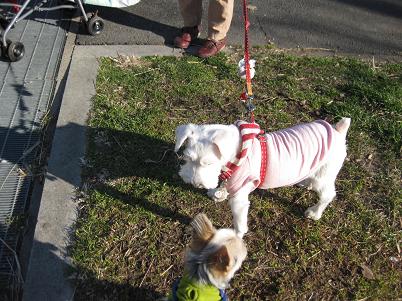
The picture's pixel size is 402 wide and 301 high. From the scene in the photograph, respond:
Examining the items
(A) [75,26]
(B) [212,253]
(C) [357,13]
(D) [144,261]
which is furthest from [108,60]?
(C) [357,13]

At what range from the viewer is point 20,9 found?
493cm

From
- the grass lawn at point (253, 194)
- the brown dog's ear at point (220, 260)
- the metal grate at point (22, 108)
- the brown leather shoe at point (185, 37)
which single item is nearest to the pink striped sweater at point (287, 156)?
the grass lawn at point (253, 194)

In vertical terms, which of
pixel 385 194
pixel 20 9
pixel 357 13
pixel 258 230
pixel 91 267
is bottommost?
pixel 91 267

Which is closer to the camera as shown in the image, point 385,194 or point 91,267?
point 91,267

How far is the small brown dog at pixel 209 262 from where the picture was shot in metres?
2.37

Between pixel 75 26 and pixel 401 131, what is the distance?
174 inches

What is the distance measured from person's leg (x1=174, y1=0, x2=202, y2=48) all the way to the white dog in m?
2.58

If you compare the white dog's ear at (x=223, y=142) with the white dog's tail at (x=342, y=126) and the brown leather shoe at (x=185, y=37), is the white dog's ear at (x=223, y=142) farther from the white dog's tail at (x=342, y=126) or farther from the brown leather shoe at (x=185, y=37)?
the brown leather shoe at (x=185, y=37)

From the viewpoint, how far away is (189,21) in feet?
17.6

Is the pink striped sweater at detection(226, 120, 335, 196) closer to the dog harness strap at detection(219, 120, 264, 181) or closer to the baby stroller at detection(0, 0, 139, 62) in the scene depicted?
the dog harness strap at detection(219, 120, 264, 181)

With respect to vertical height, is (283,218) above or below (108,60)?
below

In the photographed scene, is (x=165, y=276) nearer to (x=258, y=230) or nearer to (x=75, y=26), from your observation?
(x=258, y=230)

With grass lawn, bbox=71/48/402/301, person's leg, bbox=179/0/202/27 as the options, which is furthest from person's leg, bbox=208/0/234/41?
grass lawn, bbox=71/48/402/301

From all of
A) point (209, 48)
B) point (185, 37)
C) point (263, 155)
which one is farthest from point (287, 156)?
point (185, 37)
